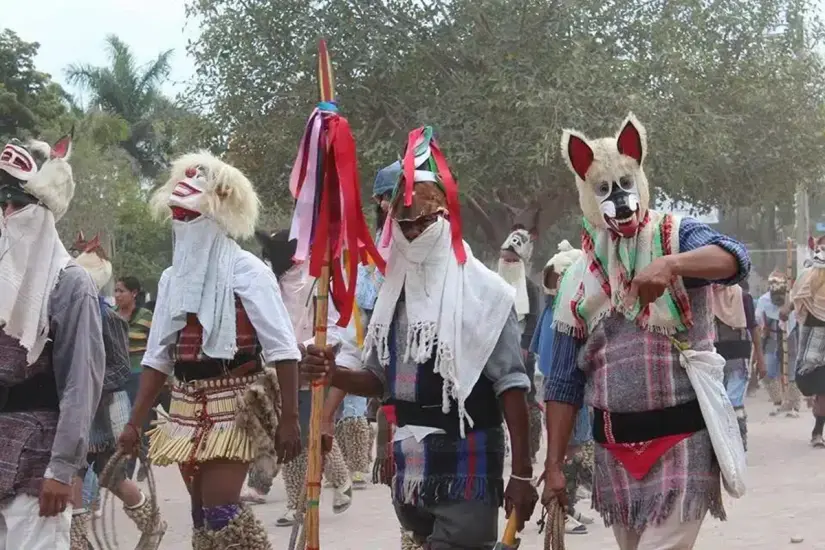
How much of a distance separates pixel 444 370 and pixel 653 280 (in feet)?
3.13

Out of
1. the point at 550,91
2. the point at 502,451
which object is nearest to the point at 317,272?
the point at 502,451

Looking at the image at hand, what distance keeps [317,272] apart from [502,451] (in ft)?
3.23

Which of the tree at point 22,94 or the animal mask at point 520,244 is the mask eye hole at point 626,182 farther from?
the tree at point 22,94

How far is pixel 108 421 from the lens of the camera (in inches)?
320

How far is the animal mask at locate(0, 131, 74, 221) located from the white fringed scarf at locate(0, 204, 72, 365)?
0.05 meters

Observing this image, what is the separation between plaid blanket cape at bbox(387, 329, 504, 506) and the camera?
4707mm

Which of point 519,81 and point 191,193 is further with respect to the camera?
point 519,81

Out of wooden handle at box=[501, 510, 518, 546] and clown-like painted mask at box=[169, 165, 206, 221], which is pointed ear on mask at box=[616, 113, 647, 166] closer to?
wooden handle at box=[501, 510, 518, 546]

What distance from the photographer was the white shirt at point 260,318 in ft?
19.1

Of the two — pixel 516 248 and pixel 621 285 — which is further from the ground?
pixel 516 248

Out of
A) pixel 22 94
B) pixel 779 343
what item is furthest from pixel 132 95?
pixel 779 343

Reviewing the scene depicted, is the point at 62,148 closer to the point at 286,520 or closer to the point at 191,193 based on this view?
the point at 191,193

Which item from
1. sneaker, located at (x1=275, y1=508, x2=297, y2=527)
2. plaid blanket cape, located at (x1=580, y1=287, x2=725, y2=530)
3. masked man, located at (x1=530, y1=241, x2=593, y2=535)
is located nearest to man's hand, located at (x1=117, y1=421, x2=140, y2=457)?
plaid blanket cape, located at (x1=580, y1=287, x2=725, y2=530)

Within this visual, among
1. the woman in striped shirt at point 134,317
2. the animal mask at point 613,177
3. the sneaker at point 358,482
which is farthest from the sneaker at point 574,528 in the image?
the animal mask at point 613,177
